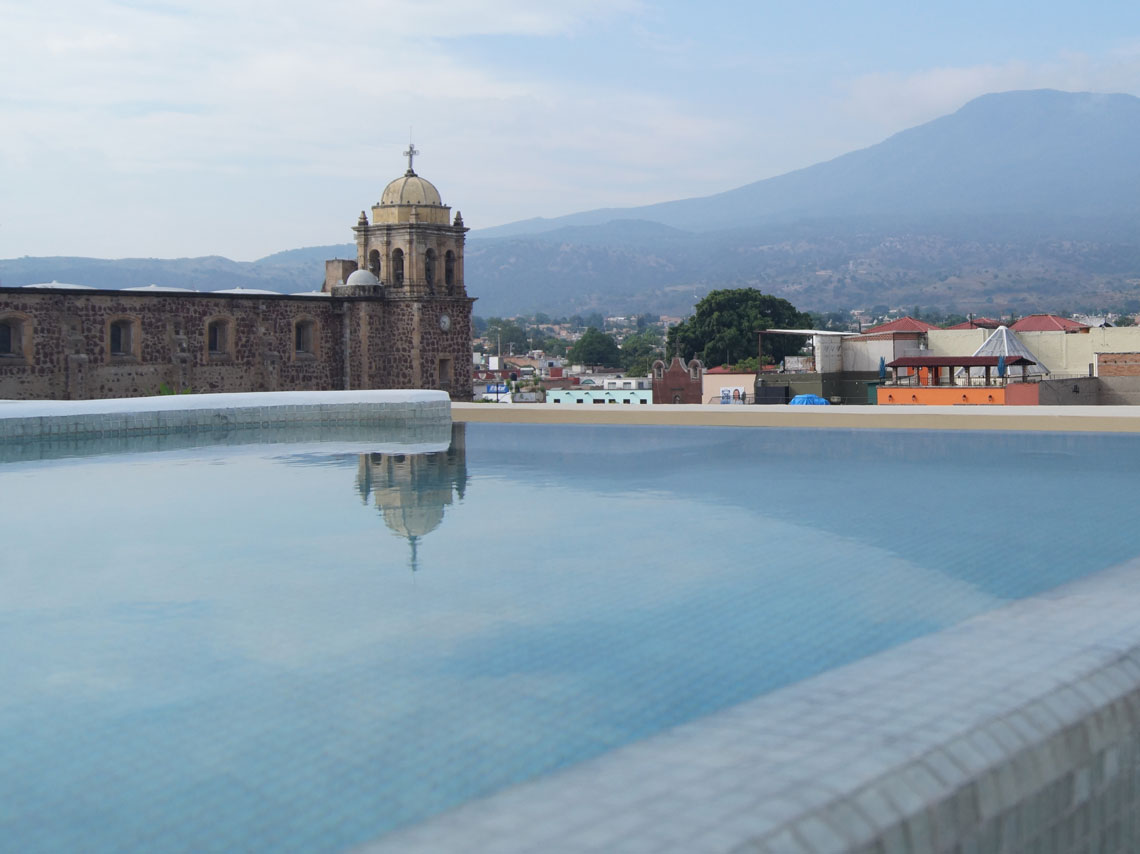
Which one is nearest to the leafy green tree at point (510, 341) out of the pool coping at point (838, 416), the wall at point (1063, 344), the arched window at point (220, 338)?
the wall at point (1063, 344)

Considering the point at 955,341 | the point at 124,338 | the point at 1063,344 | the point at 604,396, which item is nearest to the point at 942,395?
the point at 1063,344

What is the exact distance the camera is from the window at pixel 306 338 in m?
25.5

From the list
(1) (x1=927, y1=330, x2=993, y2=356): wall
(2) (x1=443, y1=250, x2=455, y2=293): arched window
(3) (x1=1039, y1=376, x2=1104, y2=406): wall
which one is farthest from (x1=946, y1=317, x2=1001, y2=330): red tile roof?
(2) (x1=443, y1=250, x2=455, y2=293): arched window

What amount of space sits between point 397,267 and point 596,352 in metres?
65.6

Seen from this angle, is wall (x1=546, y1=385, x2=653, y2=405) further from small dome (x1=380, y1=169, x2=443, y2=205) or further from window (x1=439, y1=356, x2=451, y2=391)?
small dome (x1=380, y1=169, x2=443, y2=205)

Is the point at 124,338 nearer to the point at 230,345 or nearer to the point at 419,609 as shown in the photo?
the point at 230,345

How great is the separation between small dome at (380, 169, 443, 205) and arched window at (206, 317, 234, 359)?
4.53m

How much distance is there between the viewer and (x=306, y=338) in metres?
25.6

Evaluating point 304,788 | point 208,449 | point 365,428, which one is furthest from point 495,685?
point 365,428

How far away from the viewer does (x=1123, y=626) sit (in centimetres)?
341

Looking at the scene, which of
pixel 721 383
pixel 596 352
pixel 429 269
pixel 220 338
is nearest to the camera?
pixel 220 338

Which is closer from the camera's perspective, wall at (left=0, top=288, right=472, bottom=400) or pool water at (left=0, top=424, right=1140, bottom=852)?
pool water at (left=0, top=424, right=1140, bottom=852)

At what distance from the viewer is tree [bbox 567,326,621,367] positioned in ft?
300

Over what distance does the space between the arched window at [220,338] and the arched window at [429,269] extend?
14.3 ft
